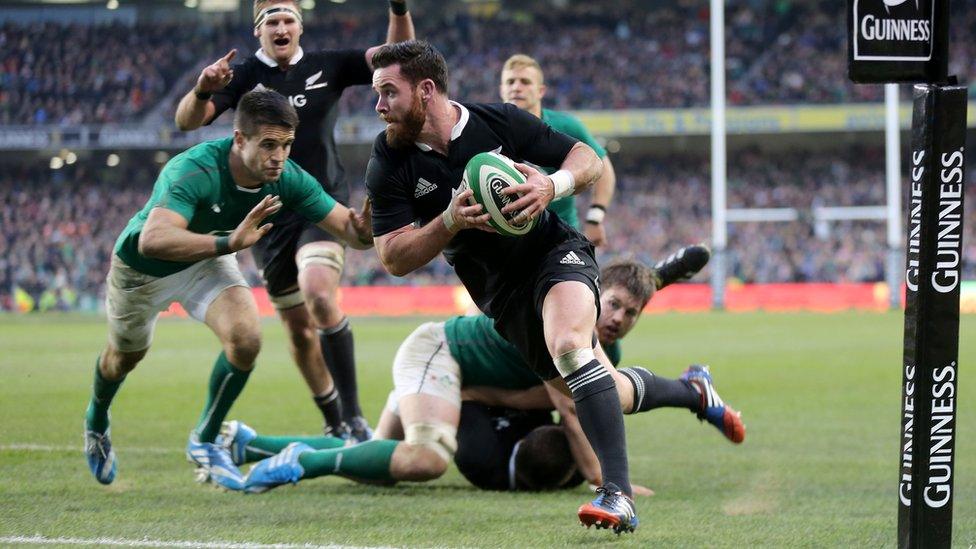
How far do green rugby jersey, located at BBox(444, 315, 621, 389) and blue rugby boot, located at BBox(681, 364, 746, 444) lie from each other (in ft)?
2.60

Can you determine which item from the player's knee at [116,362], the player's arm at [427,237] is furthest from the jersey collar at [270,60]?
the player's arm at [427,237]

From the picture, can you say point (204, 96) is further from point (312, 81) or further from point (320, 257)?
point (320, 257)

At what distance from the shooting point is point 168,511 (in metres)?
5.27

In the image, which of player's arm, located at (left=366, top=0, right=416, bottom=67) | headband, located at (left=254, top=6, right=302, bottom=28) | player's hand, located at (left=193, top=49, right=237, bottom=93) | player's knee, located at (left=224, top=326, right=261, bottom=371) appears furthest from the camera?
headband, located at (left=254, top=6, right=302, bottom=28)

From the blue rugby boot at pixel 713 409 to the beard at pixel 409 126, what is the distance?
2.01 metres

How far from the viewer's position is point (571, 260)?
5.05 m

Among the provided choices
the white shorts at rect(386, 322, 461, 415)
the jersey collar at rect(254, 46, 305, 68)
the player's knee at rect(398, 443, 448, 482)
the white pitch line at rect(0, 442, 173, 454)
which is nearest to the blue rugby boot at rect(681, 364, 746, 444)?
the white shorts at rect(386, 322, 461, 415)

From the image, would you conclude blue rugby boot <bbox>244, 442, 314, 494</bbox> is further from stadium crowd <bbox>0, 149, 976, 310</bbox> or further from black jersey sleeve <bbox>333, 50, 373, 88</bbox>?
stadium crowd <bbox>0, 149, 976, 310</bbox>

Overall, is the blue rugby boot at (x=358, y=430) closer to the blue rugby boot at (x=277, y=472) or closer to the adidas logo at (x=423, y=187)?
the blue rugby boot at (x=277, y=472)

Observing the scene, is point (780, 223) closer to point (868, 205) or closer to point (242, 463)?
point (868, 205)

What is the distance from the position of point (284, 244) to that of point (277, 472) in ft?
6.92

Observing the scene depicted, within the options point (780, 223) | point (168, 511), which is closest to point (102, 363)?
point (168, 511)

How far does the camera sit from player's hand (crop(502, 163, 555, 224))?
14.9ft

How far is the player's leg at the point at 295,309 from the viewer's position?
24.6 feet
